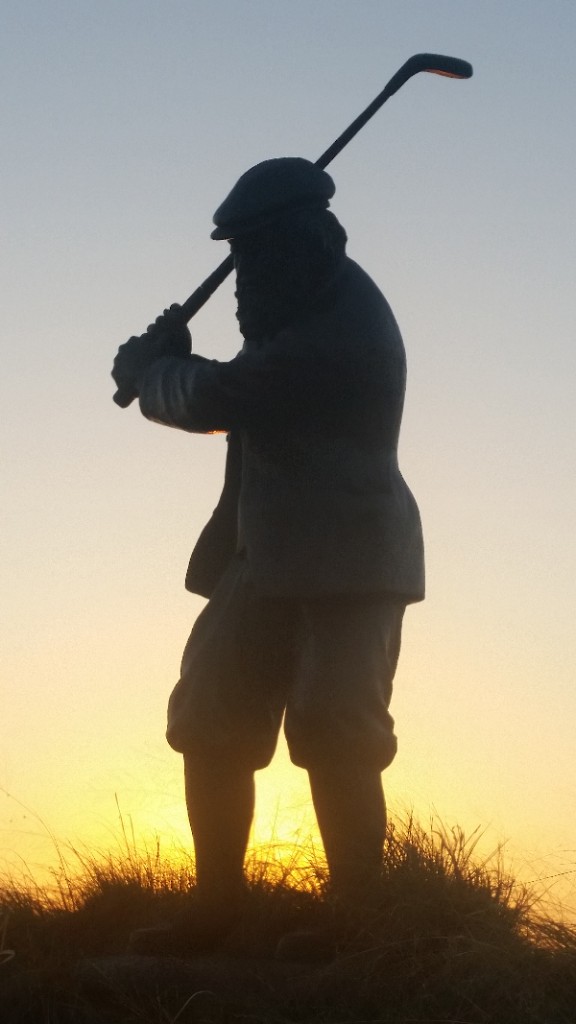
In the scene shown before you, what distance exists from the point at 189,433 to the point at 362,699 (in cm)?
103

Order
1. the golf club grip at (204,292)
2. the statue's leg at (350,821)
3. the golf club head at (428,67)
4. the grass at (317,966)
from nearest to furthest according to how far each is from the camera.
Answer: the grass at (317,966), the statue's leg at (350,821), the golf club grip at (204,292), the golf club head at (428,67)

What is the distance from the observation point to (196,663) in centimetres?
452

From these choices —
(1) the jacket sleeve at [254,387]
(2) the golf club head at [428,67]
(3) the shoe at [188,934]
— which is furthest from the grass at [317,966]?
(2) the golf club head at [428,67]

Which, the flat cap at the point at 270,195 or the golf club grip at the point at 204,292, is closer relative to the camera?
the flat cap at the point at 270,195

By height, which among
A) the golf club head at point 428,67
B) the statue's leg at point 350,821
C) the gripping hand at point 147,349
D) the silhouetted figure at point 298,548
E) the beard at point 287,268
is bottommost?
the statue's leg at point 350,821

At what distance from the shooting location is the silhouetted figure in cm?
432

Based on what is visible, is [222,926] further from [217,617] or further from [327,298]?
[327,298]

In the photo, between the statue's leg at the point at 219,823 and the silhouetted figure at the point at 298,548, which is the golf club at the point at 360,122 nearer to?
the silhouetted figure at the point at 298,548

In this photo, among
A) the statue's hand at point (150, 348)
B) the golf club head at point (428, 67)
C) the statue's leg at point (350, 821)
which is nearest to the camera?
the statue's leg at point (350, 821)

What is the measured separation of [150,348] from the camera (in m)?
4.70

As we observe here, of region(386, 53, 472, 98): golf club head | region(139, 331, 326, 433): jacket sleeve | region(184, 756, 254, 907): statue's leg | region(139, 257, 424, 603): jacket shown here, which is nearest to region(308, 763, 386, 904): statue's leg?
region(184, 756, 254, 907): statue's leg

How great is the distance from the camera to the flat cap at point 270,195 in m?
4.51

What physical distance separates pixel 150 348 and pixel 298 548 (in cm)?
89

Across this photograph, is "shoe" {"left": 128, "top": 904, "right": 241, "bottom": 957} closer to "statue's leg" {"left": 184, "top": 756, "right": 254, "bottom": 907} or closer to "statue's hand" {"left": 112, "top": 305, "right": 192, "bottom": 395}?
"statue's leg" {"left": 184, "top": 756, "right": 254, "bottom": 907}
